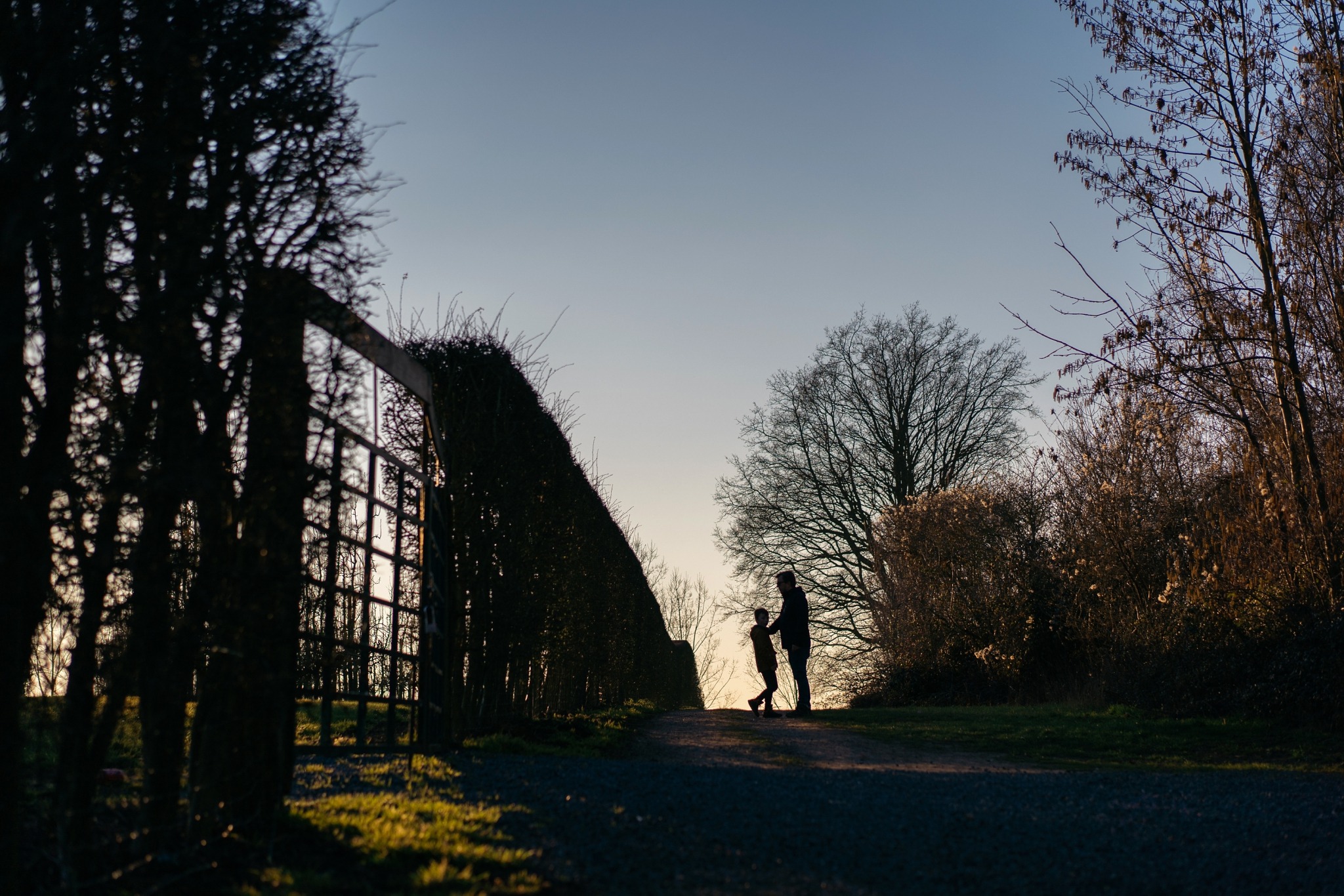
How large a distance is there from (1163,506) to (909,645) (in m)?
6.69

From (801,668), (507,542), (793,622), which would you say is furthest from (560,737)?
(793,622)

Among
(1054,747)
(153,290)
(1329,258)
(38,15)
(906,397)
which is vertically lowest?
(1054,747)

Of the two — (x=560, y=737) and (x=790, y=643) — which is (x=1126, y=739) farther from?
(x=560, y=737)

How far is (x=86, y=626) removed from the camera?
3.62 m

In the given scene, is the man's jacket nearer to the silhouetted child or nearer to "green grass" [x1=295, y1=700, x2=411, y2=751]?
the silhouetted child


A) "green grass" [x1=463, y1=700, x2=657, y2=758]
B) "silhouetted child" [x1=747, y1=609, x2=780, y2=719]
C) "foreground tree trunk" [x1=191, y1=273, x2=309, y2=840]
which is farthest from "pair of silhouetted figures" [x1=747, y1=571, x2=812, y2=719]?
"foreground tree trunk" [x1=191, y1=273, x2=309, y2=840]

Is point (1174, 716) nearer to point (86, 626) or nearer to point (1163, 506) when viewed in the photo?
point (1163, 506)

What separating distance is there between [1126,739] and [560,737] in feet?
19.2

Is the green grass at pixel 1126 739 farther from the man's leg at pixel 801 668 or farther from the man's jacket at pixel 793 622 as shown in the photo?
the man's jacket at pixel 793 622

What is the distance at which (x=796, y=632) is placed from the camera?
47.3 feet

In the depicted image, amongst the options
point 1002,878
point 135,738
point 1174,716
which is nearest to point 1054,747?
point 1174,716

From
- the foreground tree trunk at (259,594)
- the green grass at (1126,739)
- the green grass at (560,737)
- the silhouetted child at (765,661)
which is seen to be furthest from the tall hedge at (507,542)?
the green grass at (1126,739)

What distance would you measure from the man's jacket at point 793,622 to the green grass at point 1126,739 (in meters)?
1.23

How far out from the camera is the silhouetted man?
14.3m
